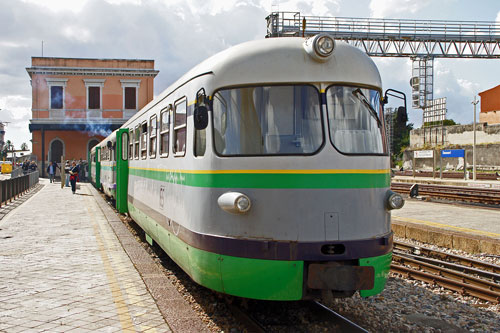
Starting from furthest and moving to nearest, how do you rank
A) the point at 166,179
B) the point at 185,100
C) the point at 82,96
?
the point at 82,96, the point at 166,179, the point at 185,100

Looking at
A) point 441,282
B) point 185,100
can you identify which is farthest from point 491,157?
point 185,100

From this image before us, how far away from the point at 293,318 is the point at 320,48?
303cm

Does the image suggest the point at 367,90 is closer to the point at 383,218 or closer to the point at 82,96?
the point at 383,218

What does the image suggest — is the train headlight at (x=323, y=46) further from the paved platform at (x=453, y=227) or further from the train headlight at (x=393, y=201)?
the paved platform at (x=453, y=227)

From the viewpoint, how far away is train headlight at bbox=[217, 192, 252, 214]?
4863 mm

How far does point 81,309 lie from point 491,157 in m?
47.8

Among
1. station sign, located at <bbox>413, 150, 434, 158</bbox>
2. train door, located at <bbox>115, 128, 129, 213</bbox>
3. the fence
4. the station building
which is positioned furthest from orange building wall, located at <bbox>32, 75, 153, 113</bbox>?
train door, located at <bbox>115, 128, 129, 213</bbox>

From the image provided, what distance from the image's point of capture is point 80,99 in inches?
1702

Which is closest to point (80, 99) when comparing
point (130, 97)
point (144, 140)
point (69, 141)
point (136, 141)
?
point (69, 141)

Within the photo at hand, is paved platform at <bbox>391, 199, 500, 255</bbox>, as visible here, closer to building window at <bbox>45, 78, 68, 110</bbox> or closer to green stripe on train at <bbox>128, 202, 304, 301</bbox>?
green stripe on train at <bbox>128, 202, 304, 301</bbox>

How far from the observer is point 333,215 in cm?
492

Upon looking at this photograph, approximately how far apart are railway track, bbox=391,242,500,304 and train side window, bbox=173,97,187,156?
4.27 meters

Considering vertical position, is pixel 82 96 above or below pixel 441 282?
A: above

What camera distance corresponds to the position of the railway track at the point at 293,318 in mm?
5098
